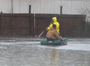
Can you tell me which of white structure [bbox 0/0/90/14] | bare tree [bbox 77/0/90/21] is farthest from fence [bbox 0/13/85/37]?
white structure [bbox 0/0/90/14]

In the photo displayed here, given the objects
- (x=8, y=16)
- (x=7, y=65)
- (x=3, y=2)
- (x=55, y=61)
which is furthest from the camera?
(x=3, y=2)

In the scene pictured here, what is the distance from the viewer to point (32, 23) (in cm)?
2269

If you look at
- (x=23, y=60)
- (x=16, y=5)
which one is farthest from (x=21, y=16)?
(x=23, y=60)

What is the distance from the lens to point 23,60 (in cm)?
995

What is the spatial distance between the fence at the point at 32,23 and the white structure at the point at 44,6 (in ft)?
19.5

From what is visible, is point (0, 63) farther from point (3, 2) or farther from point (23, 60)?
point (3, 2)

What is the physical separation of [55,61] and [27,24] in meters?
13.4

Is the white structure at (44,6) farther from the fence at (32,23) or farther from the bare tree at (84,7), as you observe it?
the fence at (32,23)

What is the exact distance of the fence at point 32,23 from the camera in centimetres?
2269

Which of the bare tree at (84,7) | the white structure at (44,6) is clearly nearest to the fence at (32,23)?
the bare tree at (84,7)

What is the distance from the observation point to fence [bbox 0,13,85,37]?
74.4 feet

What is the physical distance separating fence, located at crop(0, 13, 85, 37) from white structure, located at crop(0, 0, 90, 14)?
595 centimetres

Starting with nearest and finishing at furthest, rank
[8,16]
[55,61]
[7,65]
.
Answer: [7,65] < [55,61] < [8,16]

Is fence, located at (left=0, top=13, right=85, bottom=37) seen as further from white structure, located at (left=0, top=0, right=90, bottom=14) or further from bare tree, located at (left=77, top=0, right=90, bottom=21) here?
white structure, located at (left=0, top=0, right=90, bottom=14)
